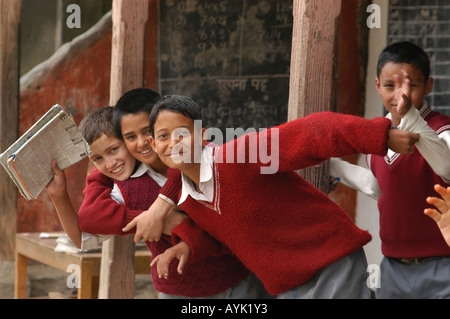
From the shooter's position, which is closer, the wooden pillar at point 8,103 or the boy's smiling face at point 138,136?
the boy's smiling face at point 138,136

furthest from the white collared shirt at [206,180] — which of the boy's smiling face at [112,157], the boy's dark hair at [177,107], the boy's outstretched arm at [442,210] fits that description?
the boy's outstretched arm at [442,210]

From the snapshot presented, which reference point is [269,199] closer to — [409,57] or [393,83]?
[393,83]

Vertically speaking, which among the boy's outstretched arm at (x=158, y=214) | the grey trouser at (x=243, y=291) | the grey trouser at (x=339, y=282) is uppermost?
the boy's outstretched arm at (x=158, y=214)

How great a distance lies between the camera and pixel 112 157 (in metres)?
2.70

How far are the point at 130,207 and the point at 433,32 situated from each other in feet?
10.6

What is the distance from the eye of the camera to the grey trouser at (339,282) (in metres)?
2.26

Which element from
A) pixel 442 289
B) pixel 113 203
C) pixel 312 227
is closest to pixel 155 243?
pixel 113 203

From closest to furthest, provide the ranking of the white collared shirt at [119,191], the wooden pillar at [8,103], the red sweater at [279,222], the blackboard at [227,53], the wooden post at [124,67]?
the red sweater at [279,222] → the white collared shirt at [119,191] → the wooden post at [124,67] → the wooden pillar at [8,103] → the blackboard at [227,53]

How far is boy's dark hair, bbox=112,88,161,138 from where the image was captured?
103 inches

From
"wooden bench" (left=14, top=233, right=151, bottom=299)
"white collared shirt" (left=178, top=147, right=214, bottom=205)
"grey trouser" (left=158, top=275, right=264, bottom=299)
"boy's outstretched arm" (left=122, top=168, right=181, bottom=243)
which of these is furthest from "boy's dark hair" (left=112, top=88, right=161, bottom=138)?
"wooden bench" (left=14, top=233, right=151, bottom=299)

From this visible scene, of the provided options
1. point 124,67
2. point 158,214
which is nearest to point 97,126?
point 158,214

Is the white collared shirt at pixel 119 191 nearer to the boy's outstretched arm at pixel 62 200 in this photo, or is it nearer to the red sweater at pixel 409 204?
the boy's outstretched arm at pixel 62 200

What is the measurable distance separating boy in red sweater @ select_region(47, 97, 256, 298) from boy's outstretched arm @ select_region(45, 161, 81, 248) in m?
0.03

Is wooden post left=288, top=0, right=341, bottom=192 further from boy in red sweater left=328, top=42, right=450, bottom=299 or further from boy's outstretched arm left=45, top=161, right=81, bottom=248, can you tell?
boy's outstretched arm left=45, top=161, right=81, bottom=248
